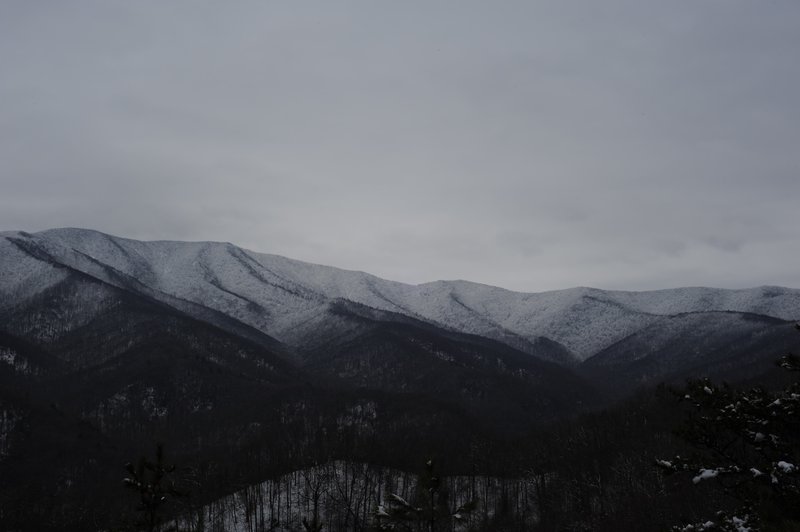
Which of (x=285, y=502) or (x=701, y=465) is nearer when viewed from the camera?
(x=701, y=465)

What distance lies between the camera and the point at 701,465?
14.1 meters

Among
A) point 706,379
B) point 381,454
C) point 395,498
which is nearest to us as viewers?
point 706,379

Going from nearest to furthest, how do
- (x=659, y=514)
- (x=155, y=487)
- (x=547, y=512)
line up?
(x=155, y=487) → (x=659, y=514) → (x=547, y=512)

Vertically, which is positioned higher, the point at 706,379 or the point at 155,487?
the point at 706,379

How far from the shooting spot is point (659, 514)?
11100cm

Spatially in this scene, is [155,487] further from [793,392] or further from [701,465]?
[793,392]

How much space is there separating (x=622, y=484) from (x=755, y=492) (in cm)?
14549

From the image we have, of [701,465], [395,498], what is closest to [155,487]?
[395,498]

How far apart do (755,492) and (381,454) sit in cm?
16888

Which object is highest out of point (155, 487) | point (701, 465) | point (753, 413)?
point (753, 413)

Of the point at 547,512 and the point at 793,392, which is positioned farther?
the point at 547,512

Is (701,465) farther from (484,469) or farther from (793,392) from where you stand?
(484,469)

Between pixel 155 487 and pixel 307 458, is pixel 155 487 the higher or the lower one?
the higher one

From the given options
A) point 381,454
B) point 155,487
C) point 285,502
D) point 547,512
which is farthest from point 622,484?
point 155,487
